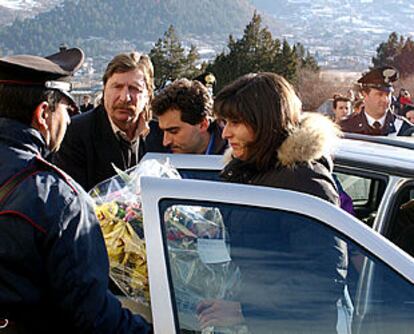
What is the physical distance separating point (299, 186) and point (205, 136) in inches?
57.1

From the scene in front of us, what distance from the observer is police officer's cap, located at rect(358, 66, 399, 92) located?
22.2 feet

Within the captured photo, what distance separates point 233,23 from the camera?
170875 mm

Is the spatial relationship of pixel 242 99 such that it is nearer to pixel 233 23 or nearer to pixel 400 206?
pixel 400 206

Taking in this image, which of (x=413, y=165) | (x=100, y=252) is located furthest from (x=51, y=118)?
(x=413, y=165)

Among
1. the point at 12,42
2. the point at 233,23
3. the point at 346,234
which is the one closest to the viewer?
the point at 346,234

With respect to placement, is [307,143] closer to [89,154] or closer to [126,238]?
[126,238]

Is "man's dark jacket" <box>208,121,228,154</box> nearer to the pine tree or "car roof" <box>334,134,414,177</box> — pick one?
"car roof" <box>334,134,414,177</box>

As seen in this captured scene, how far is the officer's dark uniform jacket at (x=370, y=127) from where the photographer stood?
643 centimetres

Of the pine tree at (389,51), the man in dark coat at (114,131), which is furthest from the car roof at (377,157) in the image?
the pine tree at (389,51)

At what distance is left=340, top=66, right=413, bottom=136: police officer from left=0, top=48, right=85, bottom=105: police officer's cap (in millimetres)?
4362

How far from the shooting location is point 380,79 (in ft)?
22.6

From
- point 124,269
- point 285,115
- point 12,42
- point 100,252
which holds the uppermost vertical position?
point 285,115

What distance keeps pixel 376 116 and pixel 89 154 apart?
3225 mm

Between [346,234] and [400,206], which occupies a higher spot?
[346,234]
